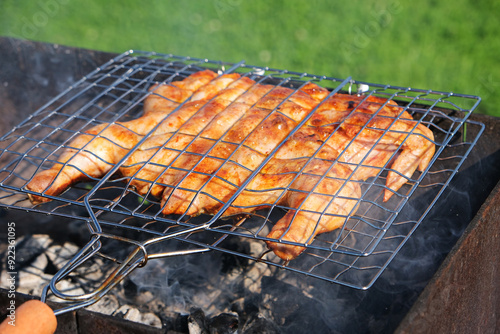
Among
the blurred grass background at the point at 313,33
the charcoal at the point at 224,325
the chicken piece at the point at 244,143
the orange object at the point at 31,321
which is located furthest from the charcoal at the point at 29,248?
the blurred grass background at the point at 313,33

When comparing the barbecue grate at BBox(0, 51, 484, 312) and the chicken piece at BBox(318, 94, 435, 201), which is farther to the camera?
the chicken piece at BBox(318, 94, 435, 201)

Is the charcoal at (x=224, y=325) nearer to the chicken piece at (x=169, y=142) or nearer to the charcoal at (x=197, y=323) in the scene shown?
the charcoal at (x=197, y=323)

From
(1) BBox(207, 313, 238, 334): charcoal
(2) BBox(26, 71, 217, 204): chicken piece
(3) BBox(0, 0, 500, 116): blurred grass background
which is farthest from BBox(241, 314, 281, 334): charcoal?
(3) BBox(0, 0, 500, 116): blurred grass background

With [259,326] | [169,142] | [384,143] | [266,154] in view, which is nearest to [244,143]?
[266,154]

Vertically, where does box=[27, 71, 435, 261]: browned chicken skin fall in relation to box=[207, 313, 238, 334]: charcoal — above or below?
above

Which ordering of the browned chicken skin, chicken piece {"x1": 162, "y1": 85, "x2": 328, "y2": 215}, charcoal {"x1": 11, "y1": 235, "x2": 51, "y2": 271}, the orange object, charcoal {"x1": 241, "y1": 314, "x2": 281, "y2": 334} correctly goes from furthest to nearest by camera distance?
charcoal {"x1": 11, "y1": 235, "x2": 51, "y2": 271} → charcoal {"x1": 241, "y1": 314, "x2": 281, "y2": 334} → chicken piece {"x1": 162, "y1": 85, "x2": 328, "y2": 215} → the browned chicken skin → the orange object

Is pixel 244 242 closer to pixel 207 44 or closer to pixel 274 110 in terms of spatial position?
pixel 274 110

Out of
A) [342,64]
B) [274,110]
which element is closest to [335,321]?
[274,110]

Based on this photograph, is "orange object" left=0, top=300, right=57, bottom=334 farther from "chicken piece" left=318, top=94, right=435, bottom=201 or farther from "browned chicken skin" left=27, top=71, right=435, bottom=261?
"chicken piece" left=318, top=94, right=435, bottom=201
